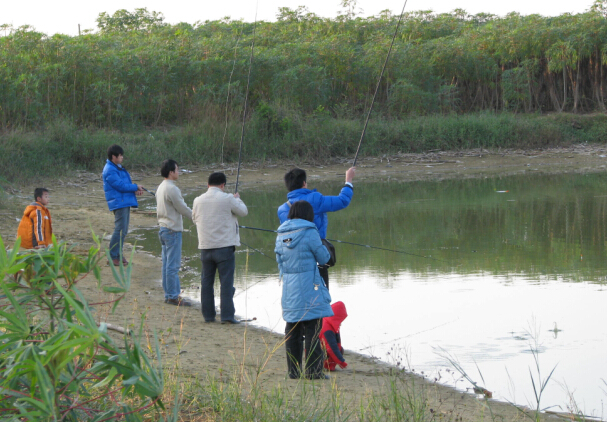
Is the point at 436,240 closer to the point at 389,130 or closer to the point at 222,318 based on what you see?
the point at 222,318

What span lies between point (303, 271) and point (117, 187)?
427cm

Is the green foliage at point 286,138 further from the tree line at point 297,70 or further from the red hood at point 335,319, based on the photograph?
the red hood at point 335,319

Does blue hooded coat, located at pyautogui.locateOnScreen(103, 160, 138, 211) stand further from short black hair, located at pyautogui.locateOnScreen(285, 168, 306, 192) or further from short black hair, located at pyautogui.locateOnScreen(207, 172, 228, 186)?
short black hair, located at pyautogui.locateOnScreen(285, 168, 306, 192)

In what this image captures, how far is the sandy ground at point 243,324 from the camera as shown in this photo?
177 inches

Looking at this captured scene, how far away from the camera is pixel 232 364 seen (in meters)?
4.93

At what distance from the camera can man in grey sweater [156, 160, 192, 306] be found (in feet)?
22.2

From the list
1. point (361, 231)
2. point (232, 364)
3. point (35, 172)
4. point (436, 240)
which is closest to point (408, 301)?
point (232, 364)

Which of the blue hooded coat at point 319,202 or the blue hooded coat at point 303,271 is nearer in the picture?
the blue hooded coat at point 303,271

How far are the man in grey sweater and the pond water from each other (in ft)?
2.31

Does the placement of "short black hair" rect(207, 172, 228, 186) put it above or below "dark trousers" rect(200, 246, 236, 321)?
above

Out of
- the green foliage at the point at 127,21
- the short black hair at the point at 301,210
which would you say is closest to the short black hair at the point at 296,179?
the short black hair at the point at 301,210

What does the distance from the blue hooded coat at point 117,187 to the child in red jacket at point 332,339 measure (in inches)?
153

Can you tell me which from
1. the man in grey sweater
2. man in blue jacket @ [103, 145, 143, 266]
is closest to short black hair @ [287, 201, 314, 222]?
the man in grey sweater

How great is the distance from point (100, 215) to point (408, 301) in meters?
7.09
